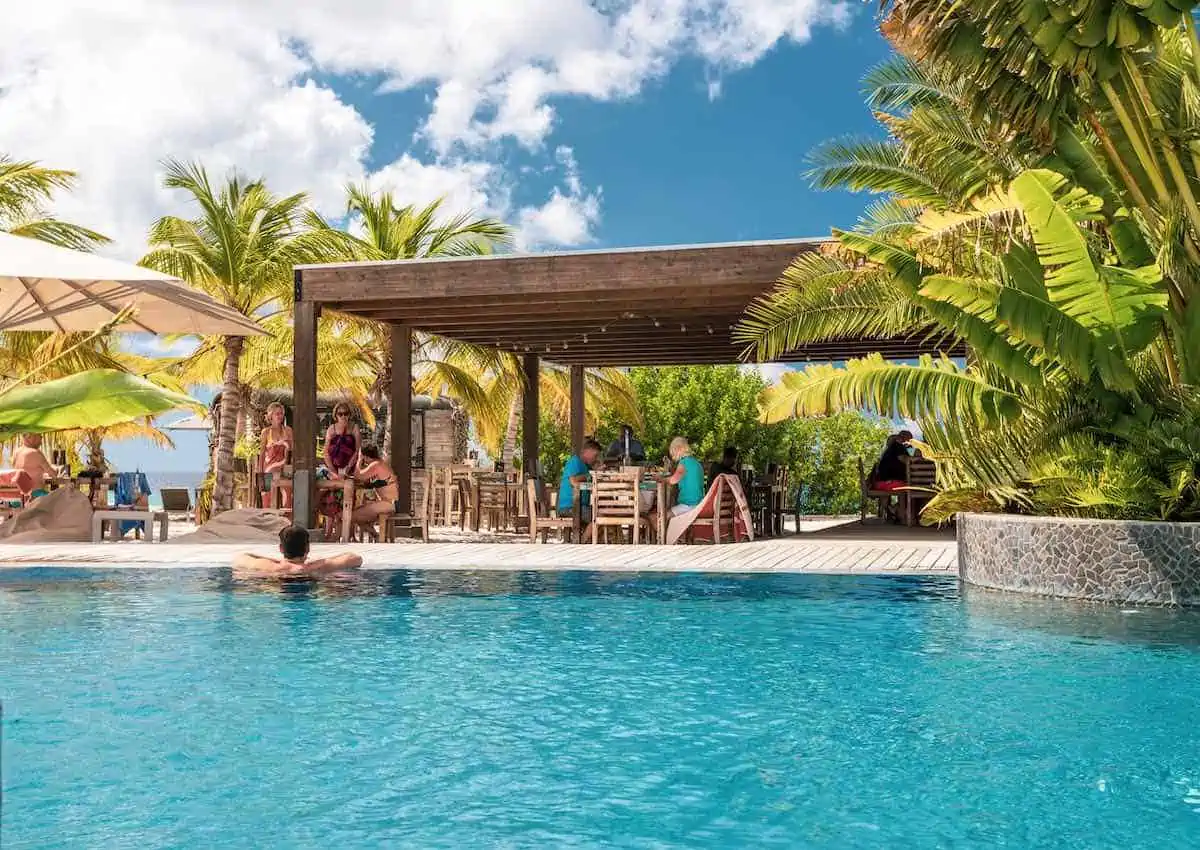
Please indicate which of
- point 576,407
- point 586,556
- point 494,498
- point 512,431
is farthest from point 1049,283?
point 512,431

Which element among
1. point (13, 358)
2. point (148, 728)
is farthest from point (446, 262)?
point (13, 358)

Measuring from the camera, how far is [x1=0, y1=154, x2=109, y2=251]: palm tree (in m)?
19.3

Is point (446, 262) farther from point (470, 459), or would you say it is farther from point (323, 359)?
point (470, 459)

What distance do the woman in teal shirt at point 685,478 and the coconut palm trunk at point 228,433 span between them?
8229 millimetres

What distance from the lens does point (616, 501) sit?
13.1m

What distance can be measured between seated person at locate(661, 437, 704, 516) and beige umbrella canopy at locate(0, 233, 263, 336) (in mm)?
4739

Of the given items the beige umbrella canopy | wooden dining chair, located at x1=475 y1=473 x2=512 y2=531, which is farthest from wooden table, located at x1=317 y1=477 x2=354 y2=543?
wooden dining chair, located at x1=475 y1=473 x2=512 y2=531

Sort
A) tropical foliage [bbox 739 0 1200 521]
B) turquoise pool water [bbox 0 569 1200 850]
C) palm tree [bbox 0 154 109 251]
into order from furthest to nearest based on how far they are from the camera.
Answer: palm tree [bbox 0 154 109 251] → tropical foliage [bbox 739 0 1200 521] → turquoise pool water [bbox 0 569 1200 850]

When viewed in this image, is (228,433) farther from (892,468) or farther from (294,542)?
(892,468)

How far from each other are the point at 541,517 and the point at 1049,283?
25.2 feet

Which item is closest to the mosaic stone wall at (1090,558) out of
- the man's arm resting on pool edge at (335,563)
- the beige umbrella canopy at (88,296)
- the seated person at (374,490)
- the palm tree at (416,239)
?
the man's arm resting on pool edge at (335,563)

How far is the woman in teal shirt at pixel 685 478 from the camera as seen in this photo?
1292cm

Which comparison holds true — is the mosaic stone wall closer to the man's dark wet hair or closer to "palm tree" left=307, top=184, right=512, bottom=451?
the man's dark wet hair

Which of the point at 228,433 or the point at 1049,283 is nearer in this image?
the point at 1049,283
